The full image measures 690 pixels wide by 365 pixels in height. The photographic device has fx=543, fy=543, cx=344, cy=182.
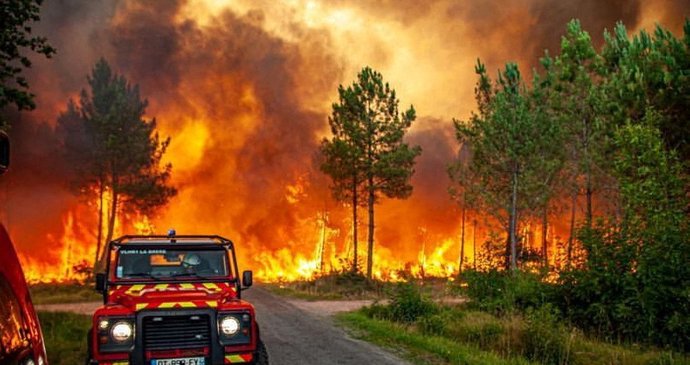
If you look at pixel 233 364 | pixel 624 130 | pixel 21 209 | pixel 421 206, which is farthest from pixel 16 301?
pixel 421 206

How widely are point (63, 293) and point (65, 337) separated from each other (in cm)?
2072

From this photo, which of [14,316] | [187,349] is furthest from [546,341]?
[14,316]

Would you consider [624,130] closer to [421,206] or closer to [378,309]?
[378,309]

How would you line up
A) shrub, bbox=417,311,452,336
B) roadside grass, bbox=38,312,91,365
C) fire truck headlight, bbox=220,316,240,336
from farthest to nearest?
shrub, bbox=417,311,452,336
roadside grass, bbox=38,312,91,365
fire truck headlight, bbox=220,316,240,336

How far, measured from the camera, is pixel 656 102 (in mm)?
19984

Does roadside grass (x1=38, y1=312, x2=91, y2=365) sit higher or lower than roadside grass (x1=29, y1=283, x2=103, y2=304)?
higher

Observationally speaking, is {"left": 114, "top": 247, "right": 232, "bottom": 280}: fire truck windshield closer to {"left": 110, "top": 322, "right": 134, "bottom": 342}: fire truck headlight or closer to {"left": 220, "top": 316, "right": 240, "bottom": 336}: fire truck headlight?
{"left": 110, "top": 322, "right": 134, "bottom": 342}: fire truck headlight

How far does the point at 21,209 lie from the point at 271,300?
32108 millimetres

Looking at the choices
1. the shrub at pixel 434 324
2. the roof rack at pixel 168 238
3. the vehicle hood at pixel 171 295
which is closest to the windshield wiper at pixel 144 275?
the vehicle hood at pixel 171 295

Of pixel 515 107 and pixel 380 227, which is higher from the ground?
pixel 515 107

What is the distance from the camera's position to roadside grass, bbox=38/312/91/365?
1140 centimetres

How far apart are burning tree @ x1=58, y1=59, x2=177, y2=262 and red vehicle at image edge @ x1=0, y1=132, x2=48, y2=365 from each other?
3884 cm

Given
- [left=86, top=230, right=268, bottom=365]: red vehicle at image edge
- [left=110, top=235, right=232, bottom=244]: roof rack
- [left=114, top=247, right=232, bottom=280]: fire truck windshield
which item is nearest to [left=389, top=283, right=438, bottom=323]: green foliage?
[left=110, top=235, right=232, bottom=244]: roof rack

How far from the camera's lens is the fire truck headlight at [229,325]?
25.5 ft
